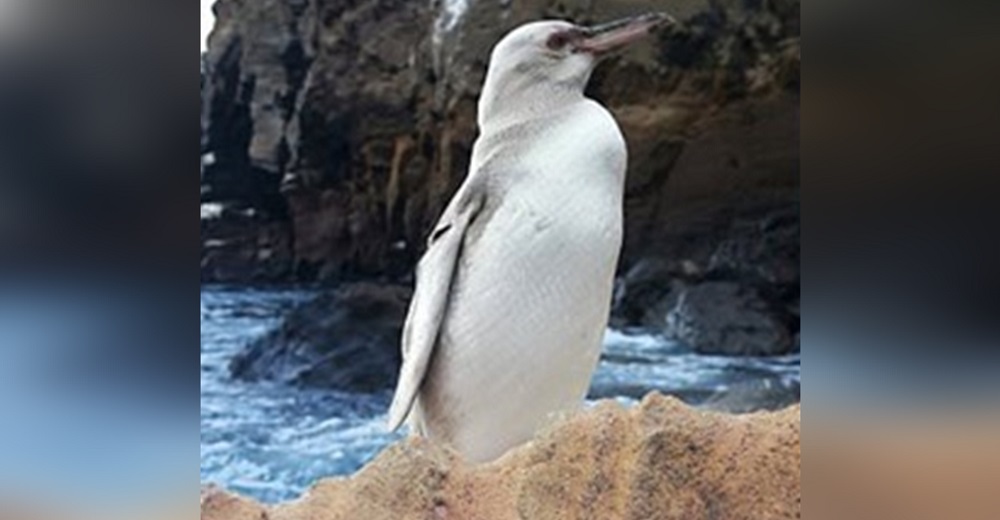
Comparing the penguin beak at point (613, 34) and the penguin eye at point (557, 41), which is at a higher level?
the penguin beak at point (613, 34)

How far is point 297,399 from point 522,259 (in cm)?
43

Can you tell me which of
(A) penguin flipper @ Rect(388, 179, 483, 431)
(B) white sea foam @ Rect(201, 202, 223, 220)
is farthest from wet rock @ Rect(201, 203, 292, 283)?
(A) penguin flipper @ Rect(388, 179, 483, 431)

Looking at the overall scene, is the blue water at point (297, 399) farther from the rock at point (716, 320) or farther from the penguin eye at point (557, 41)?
the penguin eye at point (557, 41)

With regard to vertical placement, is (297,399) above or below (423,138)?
below

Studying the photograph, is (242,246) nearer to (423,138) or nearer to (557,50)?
(423,138)

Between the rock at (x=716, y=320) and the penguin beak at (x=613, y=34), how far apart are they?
1.32 feet

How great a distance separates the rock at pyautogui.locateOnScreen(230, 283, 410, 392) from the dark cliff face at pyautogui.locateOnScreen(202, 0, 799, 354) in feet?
0.13

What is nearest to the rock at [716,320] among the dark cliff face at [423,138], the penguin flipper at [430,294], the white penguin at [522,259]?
the dark cliff face at [423,138]

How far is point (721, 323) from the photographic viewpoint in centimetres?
204

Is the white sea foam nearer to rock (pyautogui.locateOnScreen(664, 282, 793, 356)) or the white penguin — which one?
the white penguin

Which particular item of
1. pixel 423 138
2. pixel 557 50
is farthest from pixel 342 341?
pixel 557 50

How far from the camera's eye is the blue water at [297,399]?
2.04 m

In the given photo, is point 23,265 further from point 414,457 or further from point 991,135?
point 991,135

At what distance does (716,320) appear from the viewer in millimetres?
2041
